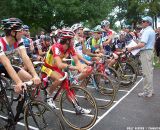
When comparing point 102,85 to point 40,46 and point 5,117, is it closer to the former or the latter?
point 5,117

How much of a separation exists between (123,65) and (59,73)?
12.6 feet

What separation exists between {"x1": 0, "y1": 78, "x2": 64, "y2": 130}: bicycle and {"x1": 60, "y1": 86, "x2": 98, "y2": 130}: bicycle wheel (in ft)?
3.93

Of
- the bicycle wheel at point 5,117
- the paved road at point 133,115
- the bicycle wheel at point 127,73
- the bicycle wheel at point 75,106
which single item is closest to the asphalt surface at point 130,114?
the paved road at point 133,115

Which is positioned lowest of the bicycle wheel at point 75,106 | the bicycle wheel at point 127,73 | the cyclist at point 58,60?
the bicycle wheel at point 127,73

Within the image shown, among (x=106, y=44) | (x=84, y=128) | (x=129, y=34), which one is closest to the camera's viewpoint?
(x=84, y=128)

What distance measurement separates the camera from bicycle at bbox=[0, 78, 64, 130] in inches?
192

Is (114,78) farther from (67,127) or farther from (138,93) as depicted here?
(67,127)

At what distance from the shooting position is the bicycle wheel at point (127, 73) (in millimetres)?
9992

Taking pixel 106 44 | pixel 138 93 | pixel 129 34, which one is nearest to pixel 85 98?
pixel 138 93

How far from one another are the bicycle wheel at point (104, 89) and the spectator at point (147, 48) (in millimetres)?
1377

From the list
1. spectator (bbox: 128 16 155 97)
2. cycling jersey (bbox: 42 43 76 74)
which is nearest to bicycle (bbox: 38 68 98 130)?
cycling jersey (bbox: 42 43 76 74)

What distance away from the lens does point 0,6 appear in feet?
99.1

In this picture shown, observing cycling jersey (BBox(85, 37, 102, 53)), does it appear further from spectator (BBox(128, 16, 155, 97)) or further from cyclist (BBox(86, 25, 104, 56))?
spectator (BBox(128, 16, 155, 97))

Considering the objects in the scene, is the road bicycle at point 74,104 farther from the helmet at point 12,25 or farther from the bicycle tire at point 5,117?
the helmet at point 12,25
